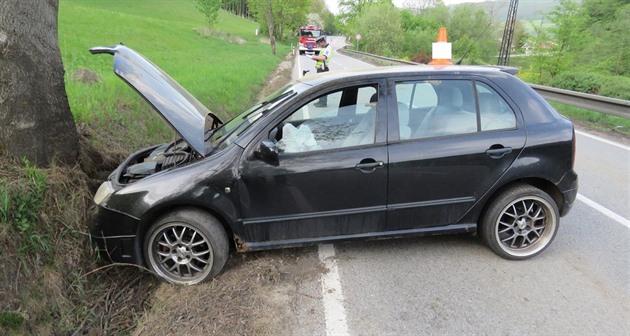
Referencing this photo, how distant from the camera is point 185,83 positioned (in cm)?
937

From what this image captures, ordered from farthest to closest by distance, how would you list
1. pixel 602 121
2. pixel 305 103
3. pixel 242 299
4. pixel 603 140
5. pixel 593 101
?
pixel 602 121
pixel 593 101
pixel 603 140
pixel 305 103
pixel 242 299

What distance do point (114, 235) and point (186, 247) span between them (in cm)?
56

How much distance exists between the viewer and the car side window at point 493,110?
3.52 meters

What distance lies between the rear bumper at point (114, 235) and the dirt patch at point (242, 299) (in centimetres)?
38

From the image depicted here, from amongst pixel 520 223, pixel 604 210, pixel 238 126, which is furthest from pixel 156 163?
pixel 604 210

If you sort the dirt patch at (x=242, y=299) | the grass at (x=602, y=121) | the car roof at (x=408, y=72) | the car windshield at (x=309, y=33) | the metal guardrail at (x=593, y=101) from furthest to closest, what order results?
the car windshield at (x=309, y=33) < the grass at (x=602, y=121) < the metal guardrail at (x=593, y=101) < the car roof at (x=408, y=72) < the dirt patch at (x=242, y=299)

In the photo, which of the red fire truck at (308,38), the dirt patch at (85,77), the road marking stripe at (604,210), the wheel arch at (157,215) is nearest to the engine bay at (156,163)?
the wheel arch at (157,215)

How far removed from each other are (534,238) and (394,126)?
5.39 ft

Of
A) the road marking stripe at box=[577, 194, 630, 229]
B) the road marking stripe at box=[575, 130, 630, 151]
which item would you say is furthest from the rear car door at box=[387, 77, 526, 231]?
the road marking stripe at box=[575, 130, 630, 151]

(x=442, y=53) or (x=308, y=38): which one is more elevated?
Result: (x=308, y=38)

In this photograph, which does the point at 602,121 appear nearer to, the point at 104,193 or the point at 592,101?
the point at 592,101

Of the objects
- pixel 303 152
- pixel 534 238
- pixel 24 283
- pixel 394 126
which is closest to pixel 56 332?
pixel 24 283

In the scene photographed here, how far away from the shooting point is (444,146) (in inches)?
134

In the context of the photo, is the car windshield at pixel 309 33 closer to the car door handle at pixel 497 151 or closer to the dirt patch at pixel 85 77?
the dirt patch at pixel 85 77
